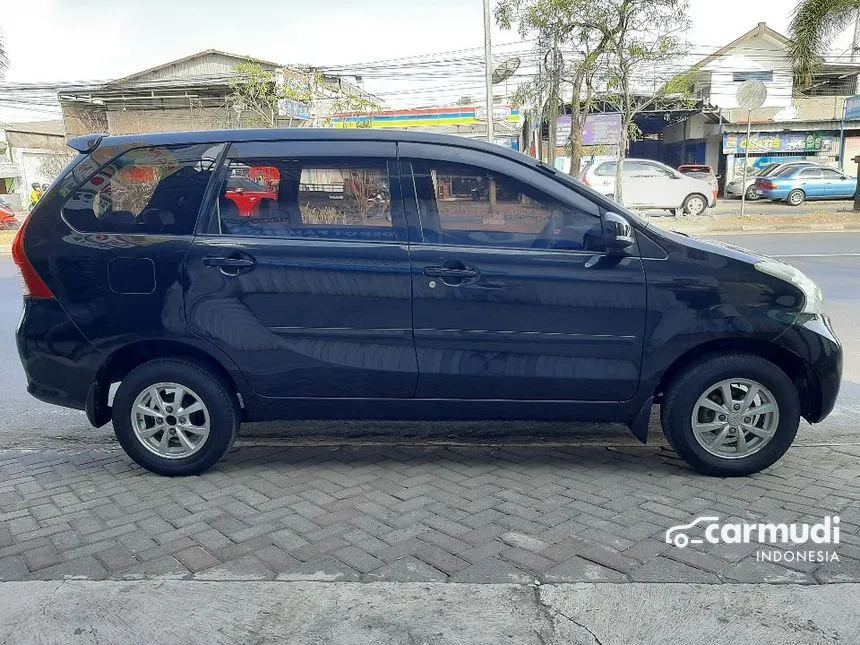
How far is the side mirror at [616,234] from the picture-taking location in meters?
3.67

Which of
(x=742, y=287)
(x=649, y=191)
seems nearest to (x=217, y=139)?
(x=742, y=287)

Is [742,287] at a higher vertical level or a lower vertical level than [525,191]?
lower

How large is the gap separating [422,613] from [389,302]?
5.37 ft

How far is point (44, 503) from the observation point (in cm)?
374

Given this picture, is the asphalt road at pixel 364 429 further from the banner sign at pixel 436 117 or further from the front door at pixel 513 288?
the banner sign at pixel 436 117

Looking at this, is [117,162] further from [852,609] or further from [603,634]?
[852,609]

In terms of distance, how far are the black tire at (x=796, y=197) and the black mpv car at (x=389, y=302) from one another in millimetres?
25716

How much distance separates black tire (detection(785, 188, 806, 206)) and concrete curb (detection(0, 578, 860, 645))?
2717cm

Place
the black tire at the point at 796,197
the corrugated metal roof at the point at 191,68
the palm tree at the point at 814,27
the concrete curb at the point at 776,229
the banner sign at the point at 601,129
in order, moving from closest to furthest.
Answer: the palm tree at the point at 814,27, the concrete curb at the point at 776,229, the black tire at the point at 796,197, the banner sign at the point at 601,129, the corrugated metal roof at the point at 191,68

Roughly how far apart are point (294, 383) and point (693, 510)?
2.15 meters

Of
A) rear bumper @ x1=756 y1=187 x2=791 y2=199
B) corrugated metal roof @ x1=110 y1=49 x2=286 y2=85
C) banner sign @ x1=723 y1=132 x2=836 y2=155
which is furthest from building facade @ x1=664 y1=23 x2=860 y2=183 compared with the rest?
corrugated metal roof @ x1=110 y1=49 x2=286 y2=85

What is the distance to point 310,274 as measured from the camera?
3.80m

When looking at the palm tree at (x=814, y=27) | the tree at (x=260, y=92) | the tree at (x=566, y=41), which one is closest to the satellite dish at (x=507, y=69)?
the tree at (x=566, y=41)

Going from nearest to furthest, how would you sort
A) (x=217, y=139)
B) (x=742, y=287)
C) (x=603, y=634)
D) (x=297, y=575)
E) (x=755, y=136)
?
(x=603, y=634)
(x=297, y=575)
(x=742, y=287)
(x=217, y=139)
(x=755, y=136)
